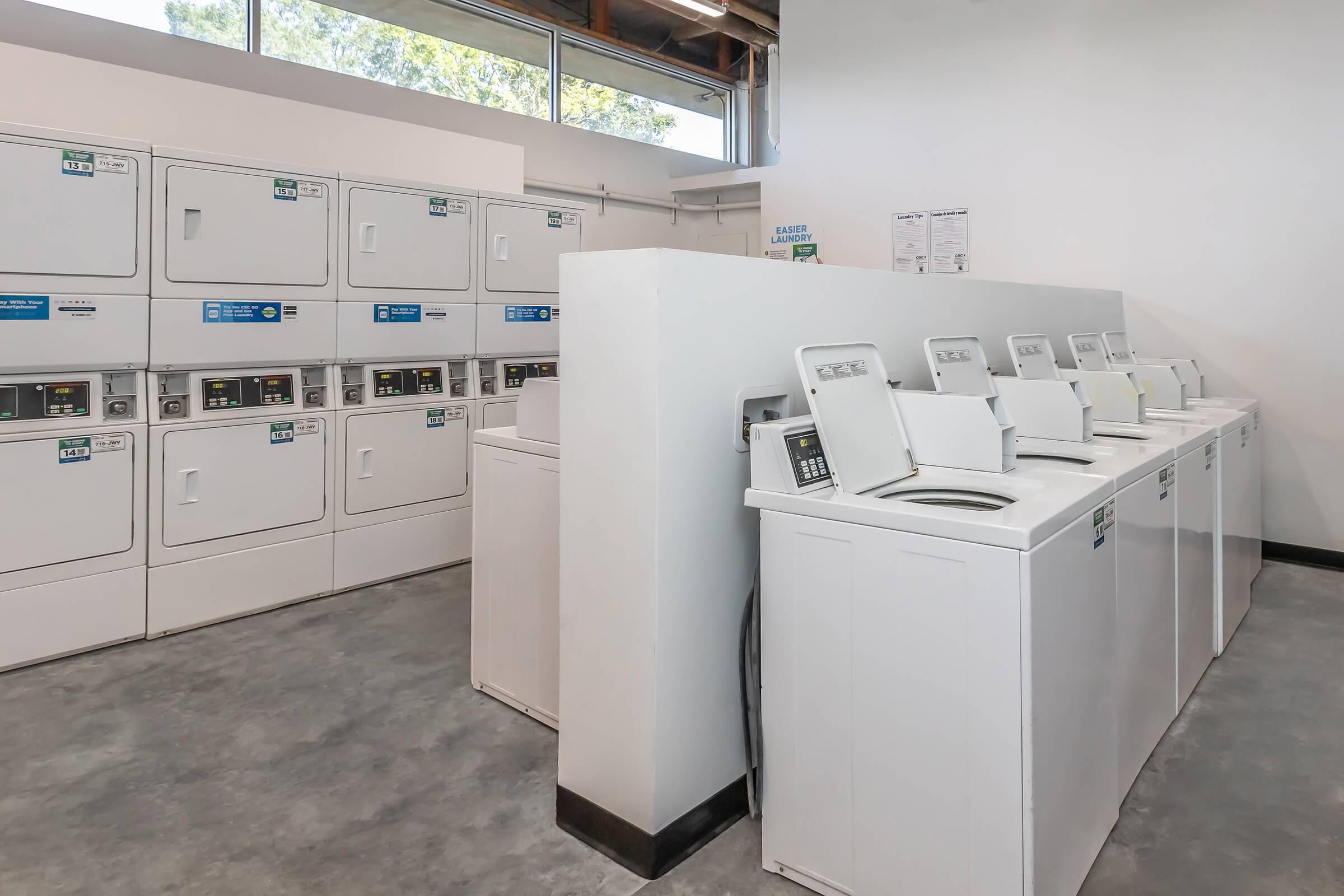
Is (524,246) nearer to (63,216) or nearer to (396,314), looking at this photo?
(396,314)

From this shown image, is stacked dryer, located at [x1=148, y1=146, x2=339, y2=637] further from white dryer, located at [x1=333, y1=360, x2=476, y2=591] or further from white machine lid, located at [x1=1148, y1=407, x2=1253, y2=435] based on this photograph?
white machine lid, located at [x1=1148, y1=407, x2=1253, y2=435]

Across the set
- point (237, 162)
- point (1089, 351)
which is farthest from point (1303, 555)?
point (237, 162)

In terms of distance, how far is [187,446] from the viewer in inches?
125

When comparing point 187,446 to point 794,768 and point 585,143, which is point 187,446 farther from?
point 585,143

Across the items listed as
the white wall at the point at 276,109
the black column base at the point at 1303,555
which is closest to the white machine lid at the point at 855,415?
the black column base at the point at 1303,555

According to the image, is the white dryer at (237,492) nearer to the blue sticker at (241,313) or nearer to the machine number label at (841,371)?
the blue sticker at (241,313)

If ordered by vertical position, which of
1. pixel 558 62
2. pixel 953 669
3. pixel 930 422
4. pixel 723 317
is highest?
pixel 558 62

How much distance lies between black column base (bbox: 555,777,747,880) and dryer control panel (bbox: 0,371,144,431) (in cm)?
221

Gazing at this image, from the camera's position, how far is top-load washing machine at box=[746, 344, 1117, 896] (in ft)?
4.66

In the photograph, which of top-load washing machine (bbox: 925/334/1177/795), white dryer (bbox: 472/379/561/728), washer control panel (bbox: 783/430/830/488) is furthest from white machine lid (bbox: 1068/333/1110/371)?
white dryer (bbox: 472/379/561/728)

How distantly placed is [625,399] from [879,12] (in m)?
5.07

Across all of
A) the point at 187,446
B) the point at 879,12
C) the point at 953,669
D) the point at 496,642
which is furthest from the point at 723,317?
the point at 879,12

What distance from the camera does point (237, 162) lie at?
3.24 m

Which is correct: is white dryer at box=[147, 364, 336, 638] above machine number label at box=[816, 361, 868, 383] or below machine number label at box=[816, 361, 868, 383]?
below
